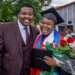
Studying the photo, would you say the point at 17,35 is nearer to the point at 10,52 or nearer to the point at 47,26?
the point at 10,52

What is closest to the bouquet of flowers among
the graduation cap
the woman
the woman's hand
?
the woman's hand

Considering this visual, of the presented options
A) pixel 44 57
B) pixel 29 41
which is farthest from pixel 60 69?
pixel 29 41

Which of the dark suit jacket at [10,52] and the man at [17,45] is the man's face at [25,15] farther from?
the dark suit jacket at [10,52]

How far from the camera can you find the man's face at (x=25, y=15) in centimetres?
430

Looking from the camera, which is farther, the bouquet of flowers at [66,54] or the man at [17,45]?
the man at [17,45]

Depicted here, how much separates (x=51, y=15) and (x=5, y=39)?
2.44 ft

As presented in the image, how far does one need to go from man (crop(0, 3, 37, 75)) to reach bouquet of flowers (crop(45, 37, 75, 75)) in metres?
0.72

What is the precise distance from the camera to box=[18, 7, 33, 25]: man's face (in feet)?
14.1

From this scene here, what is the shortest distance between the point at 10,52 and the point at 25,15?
59 cm

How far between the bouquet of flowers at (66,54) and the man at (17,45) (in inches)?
28.3

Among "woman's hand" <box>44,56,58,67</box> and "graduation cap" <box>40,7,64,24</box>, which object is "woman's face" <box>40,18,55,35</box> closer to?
"graduation cap" <box>40,7,64,24</box>

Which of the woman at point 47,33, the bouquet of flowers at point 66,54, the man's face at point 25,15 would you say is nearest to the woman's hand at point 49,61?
the bouquet of flowers at point 66,54

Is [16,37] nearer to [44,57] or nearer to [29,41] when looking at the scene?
[29,41]

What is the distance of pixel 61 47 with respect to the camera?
3539mm
